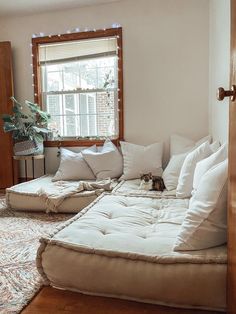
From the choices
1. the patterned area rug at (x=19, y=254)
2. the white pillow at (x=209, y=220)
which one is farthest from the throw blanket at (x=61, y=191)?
the white pillow at (x=209, y=220)

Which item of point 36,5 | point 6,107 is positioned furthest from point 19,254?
point 36,5

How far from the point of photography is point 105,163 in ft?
11.2

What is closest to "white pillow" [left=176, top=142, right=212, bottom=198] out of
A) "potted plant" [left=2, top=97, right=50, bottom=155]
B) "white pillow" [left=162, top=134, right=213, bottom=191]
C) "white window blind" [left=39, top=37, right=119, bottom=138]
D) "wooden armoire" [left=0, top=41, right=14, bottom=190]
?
"white pillow" [left=162, top=134, right=213, bottom=191]

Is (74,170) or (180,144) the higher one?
(180,144)

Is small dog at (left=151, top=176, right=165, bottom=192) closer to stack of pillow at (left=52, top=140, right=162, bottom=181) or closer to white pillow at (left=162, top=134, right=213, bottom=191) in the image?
white pillow at (left=162, top=134, right=213, bottom=191)

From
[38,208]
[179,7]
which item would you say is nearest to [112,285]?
[38,208]

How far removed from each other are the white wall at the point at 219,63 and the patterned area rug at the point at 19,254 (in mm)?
1768

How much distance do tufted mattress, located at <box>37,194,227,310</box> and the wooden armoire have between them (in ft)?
8.54

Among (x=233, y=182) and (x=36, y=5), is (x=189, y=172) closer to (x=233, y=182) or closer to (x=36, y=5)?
(x=233, y=182)

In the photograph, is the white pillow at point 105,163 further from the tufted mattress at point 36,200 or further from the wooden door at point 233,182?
the wooden door at point 233,182

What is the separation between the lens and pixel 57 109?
397 cm

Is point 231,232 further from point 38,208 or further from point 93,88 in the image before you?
point 93,88

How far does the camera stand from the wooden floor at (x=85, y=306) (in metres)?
1.32

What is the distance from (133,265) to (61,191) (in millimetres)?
1741
